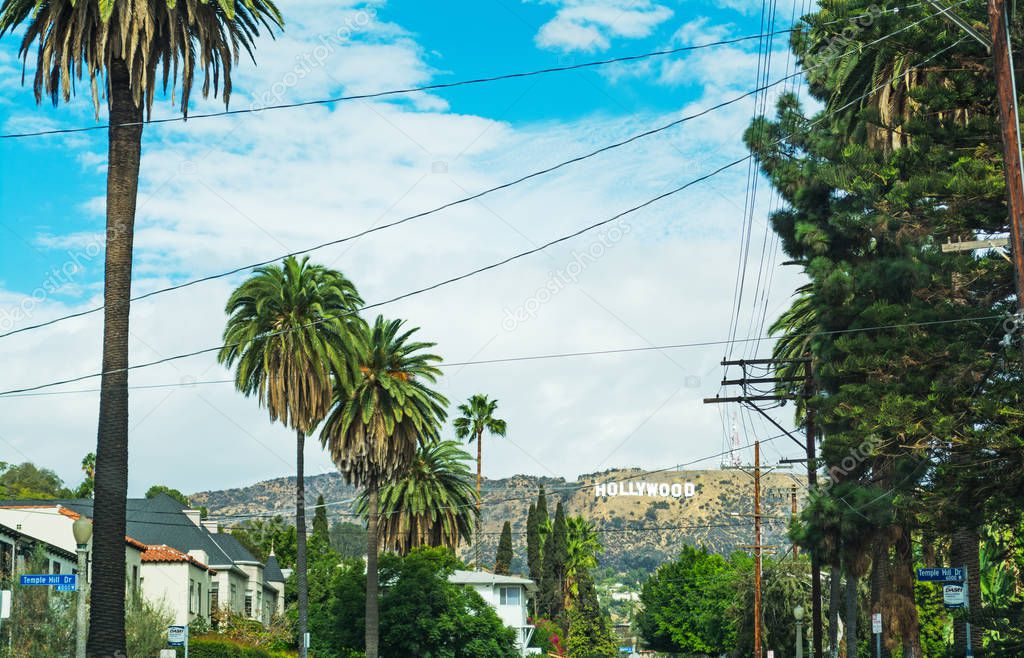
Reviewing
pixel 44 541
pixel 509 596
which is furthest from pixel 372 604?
pixel 509 596

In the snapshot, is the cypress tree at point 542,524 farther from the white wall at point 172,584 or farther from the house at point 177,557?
the white wall at point 172,584

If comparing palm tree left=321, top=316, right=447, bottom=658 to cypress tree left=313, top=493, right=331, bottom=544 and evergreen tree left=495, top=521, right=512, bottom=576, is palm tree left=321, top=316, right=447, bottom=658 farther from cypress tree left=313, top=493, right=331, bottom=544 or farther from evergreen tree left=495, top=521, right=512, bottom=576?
evergreen tree left=495, top=521, right=512, bottom=576

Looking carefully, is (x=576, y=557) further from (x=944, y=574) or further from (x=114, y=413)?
(x=114, y=413)

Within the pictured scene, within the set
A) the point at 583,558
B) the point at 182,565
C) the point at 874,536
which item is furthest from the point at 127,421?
the point at 583,558

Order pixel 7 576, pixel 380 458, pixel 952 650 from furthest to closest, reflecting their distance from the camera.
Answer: pixel 380 458 < pixel 7 576 < pixel 952 650

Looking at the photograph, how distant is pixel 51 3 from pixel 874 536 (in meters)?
27.2

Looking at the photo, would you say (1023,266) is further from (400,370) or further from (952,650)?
(400,370)

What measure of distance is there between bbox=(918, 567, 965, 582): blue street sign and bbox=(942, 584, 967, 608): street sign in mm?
183

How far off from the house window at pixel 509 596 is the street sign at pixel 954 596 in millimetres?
82700

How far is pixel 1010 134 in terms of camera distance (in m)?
17.7

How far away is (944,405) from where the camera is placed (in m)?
23.4

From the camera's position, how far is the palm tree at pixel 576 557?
435ft

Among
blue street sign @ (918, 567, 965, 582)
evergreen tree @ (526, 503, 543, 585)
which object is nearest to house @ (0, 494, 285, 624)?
blue street sign @ (918, 567, 965, 582)

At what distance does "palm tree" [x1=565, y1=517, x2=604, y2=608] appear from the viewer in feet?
435
